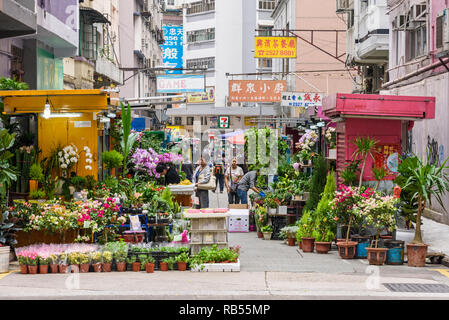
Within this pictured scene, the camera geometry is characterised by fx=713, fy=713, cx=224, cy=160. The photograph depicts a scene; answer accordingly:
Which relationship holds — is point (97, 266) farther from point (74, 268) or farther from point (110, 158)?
point (110, 158)

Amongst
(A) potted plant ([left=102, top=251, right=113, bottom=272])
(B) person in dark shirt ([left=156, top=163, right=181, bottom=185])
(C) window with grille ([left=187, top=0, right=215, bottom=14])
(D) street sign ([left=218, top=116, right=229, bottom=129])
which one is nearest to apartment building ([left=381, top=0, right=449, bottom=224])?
(B) person in dark shirt ([left=156, top=163, right=181, bottom=185])

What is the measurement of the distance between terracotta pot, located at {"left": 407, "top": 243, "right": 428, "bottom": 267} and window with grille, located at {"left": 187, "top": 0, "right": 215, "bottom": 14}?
6622 cm

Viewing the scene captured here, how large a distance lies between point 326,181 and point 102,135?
5.68 metres

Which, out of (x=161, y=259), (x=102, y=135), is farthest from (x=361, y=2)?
(x=161, y=259)

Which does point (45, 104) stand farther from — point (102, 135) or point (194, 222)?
point (194, 222)

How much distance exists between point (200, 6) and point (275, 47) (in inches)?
1658

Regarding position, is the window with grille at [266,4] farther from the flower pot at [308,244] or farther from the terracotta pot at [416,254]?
the terracotta pot at [416,254]

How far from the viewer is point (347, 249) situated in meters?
14.4

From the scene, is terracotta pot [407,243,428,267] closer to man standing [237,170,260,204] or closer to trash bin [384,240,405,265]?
trash bin [384,240,405,265]

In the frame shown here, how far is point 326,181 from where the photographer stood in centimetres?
1761

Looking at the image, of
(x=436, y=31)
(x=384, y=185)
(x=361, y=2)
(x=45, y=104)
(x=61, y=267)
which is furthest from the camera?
(x=361, y=2)

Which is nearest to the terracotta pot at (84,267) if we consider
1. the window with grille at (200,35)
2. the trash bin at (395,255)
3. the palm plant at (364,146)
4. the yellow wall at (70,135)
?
the yellow wall at (70,135)

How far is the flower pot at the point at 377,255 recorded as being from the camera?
1374cm

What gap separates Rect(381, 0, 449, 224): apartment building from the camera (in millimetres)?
19875
